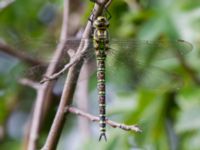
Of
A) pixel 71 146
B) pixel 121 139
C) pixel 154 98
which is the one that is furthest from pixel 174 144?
pixel 71 146

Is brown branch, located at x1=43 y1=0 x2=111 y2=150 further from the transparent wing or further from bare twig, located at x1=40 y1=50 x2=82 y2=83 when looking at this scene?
the transparent wing

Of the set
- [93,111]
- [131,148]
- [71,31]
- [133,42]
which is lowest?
[131,148]

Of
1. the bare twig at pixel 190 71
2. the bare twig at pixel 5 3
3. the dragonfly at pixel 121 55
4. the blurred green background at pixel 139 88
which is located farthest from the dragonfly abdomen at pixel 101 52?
the bare twig at pixel 5 3

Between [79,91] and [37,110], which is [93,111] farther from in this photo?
[37,110]

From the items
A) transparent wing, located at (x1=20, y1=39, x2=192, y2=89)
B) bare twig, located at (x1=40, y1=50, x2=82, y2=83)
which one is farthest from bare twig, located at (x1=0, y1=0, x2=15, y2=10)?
bare twig, located at (x1=40, y1=50, x2=82, y2=83)

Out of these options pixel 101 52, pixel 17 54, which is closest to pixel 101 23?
pixel 101 52

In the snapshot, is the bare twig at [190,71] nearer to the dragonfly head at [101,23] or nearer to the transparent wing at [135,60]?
the transparent wing at [135,60]

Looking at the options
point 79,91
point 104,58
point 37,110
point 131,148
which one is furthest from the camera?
point 79,91
